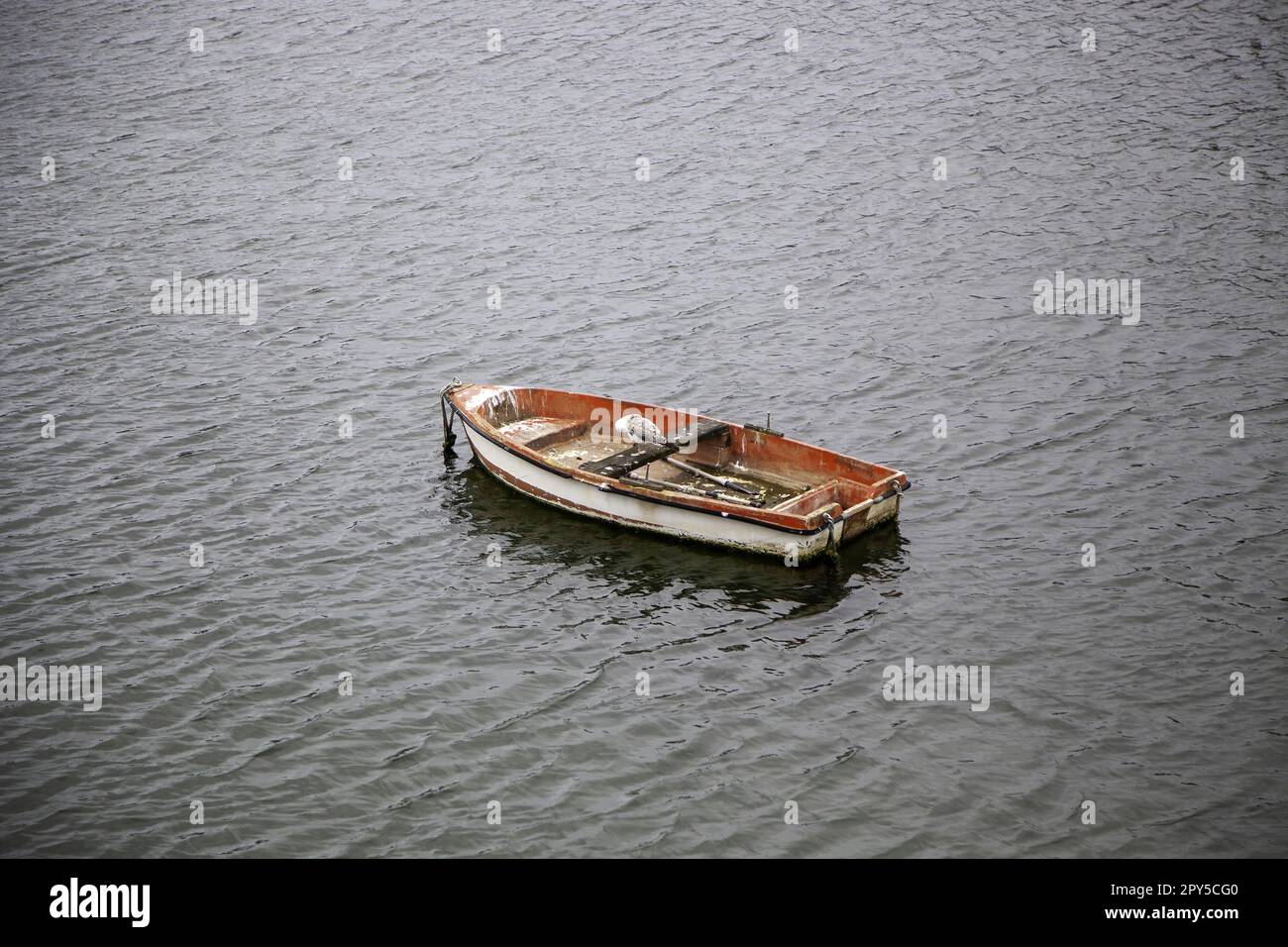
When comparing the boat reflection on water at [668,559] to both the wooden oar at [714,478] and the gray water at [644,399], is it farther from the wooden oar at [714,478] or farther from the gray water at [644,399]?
the wooden oar at [714,478]

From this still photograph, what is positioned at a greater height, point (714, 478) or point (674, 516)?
point (714, 478)

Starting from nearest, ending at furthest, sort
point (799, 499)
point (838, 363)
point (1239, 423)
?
point (799, 499)
point (1239, 423)
point (838, 363)

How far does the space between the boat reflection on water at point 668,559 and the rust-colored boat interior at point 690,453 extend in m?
0.82

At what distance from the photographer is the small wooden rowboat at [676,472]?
19312mm

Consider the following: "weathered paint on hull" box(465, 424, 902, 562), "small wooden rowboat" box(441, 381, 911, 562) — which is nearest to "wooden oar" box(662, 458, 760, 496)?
"small wooden rowboat" box(441, 381, 911, 562)

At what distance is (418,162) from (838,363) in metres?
16.2

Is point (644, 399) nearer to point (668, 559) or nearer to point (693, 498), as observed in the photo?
A: point (693, 498)

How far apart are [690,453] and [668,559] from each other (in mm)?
2628

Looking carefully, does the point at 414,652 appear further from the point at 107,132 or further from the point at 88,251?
the point at 107,132

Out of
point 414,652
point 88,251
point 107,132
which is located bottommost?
point 414,652

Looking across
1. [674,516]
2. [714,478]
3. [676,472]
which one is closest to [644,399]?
[676,472]

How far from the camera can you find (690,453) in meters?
21.9

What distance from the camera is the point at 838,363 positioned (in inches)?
1029
